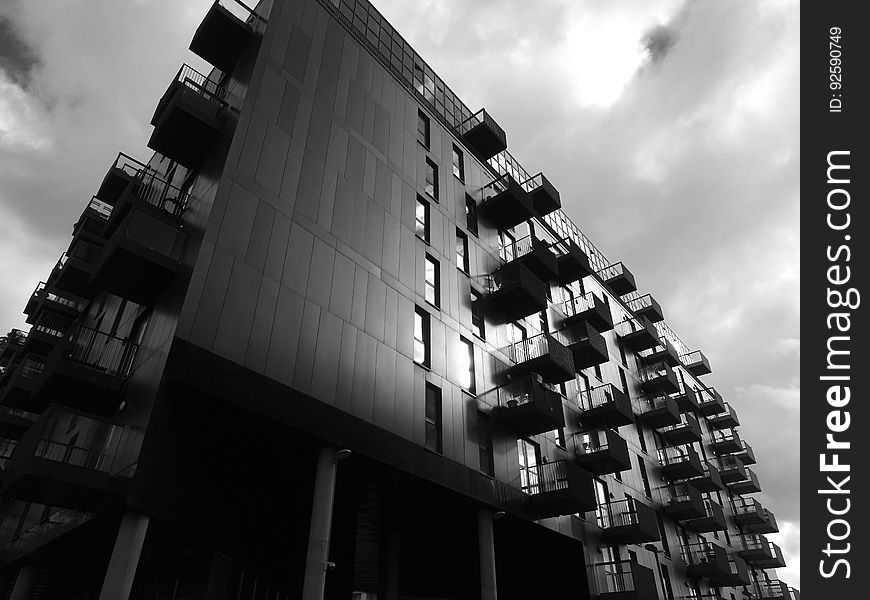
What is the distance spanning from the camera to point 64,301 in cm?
3900

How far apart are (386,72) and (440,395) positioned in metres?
15.8

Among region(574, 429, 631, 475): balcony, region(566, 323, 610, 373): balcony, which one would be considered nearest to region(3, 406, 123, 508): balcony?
region(574, 429, 631, 475): balcony

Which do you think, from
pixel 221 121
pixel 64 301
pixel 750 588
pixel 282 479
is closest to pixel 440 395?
pixel 282 479

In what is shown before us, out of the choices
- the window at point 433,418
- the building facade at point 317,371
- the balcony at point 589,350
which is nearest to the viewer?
the building facade at point 317,371

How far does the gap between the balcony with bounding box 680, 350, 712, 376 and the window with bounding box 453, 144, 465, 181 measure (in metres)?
40.1

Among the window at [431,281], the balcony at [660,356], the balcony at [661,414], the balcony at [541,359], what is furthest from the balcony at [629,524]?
the balcony at [660,356]

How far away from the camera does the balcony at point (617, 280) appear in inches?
1855

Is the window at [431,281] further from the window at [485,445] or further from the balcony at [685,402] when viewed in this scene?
the balcony at [685,402]

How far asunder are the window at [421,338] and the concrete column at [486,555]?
20.4 ft

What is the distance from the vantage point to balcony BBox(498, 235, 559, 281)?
30438 millimetres

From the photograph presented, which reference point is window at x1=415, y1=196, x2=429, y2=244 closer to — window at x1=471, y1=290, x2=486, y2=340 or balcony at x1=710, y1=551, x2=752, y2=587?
window at x1=471, y1=290, x2=486, y2=340

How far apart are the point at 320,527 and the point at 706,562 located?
107 feet

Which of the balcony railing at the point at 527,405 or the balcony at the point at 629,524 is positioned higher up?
the balcony railing at the point at 527,405

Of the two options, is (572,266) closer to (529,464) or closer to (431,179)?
(431,179)
